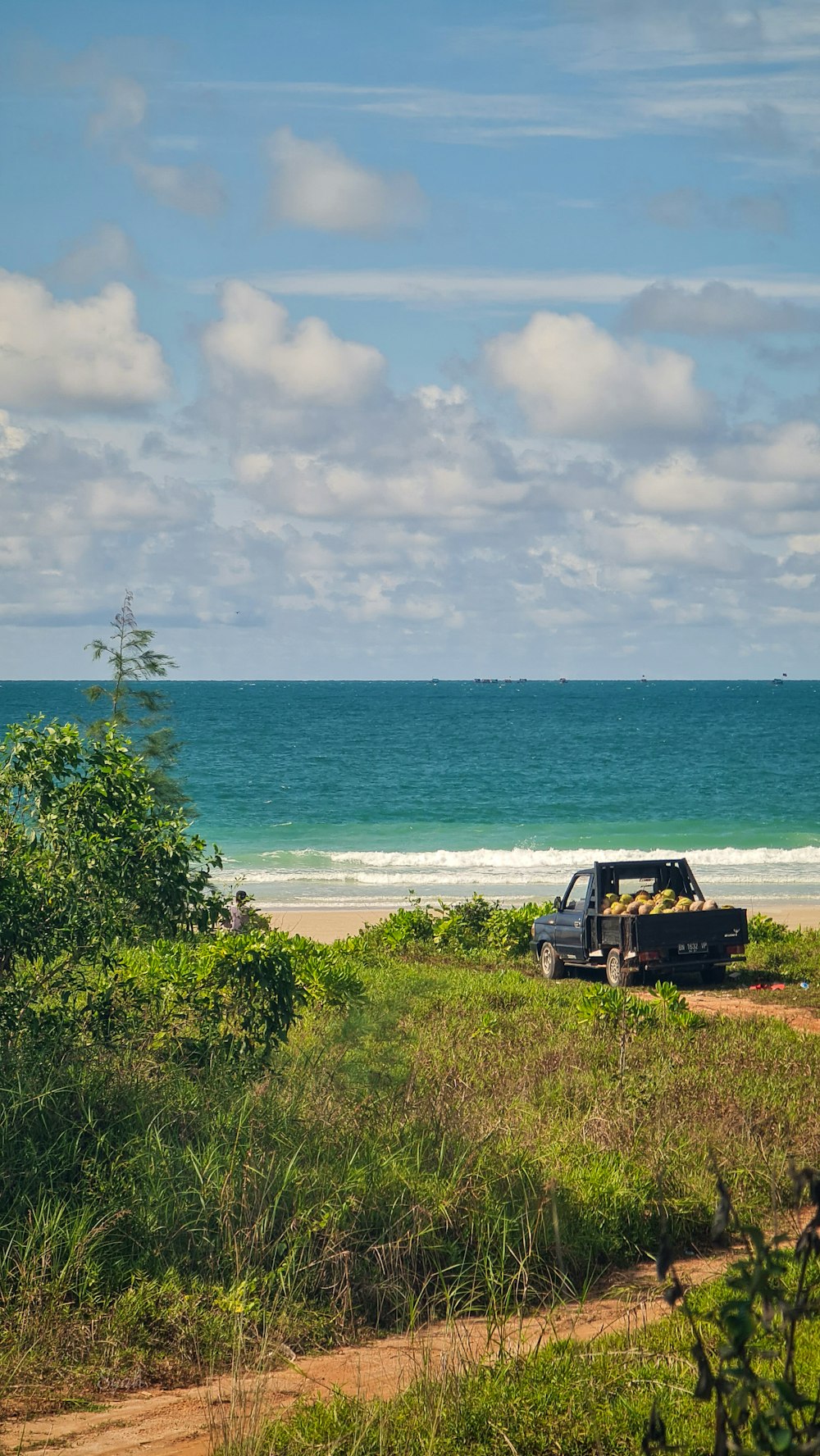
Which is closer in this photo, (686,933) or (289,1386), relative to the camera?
(289,1386)

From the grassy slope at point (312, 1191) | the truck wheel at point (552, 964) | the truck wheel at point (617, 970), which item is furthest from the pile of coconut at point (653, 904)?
the grassy slope at point (312, 1191)

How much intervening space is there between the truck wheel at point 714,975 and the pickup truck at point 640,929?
0.5 inches

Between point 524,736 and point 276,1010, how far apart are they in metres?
102

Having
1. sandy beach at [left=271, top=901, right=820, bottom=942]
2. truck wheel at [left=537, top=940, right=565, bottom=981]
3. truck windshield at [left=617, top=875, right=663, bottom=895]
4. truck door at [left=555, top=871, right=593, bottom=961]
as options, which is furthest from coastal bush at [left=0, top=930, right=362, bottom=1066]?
sandy beach at [left=271, top=901, right=820, bottom=942]

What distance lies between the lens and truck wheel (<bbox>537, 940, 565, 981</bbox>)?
19.3 metres

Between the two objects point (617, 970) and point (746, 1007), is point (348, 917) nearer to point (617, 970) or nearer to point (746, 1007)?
point (617, 970)

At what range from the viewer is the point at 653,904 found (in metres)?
18.8

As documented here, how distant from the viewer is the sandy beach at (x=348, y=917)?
2603cm

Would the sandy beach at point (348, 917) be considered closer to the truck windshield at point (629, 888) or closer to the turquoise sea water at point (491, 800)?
the turquoise sea water at point (491, 800)

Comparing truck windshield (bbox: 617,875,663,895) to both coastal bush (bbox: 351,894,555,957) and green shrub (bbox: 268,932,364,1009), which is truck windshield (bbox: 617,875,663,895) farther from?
green shrub (bbox: 268,932,364,1009)

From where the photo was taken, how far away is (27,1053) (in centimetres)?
858

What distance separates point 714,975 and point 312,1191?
1237cm

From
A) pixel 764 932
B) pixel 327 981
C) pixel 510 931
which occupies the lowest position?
pixel 510 931

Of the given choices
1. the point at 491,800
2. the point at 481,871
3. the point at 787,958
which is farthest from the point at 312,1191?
the point at 491,800
